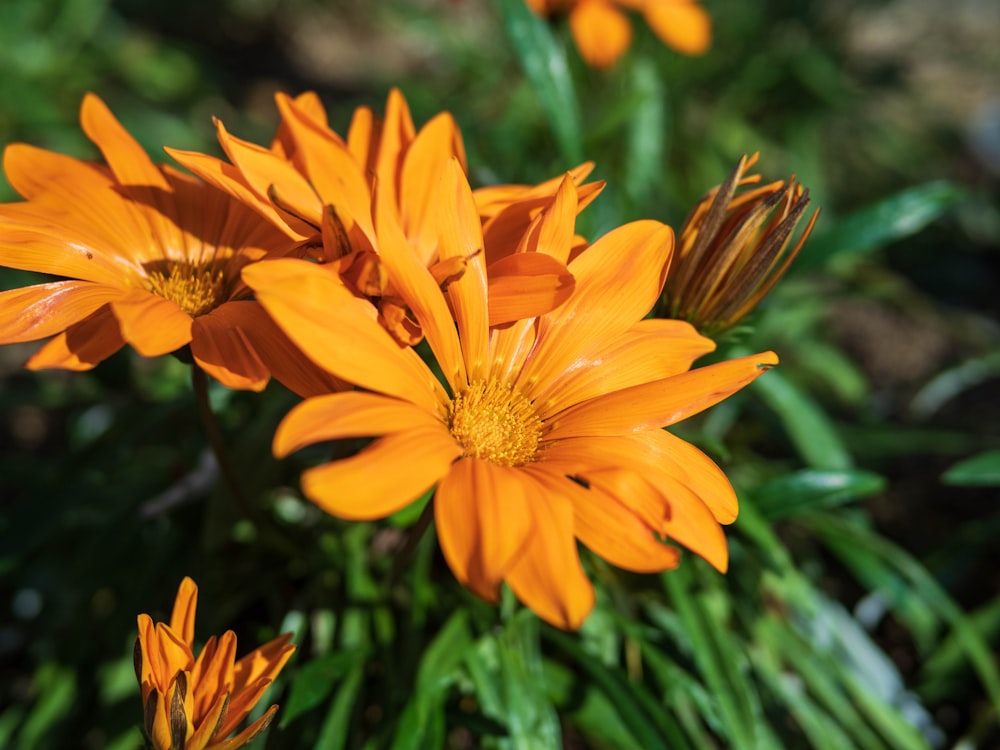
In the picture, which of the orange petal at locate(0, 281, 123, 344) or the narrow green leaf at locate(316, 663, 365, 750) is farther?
the narrow green leaf at locate(316, 663, 365, 750)

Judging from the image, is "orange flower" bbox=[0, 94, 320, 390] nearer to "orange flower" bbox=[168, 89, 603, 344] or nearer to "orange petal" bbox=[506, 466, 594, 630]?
"orange flower" bbox=[168, 89, 603, 344]

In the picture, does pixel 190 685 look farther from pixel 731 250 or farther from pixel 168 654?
pixel 731 250

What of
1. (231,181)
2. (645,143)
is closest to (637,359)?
(231,181)

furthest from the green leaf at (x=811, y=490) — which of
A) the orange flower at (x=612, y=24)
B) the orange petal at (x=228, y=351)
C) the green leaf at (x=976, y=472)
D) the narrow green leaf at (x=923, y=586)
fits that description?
the orange flower at (x=612, y=24)

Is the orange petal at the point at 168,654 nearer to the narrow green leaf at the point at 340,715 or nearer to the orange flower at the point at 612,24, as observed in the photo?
the narrow green leaf at the point at 340,715

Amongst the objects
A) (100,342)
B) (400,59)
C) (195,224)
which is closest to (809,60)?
(400,59)

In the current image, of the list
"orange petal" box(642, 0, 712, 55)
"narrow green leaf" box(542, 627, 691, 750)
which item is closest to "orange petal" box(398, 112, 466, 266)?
"narrow green leaf" box(542, 627, 691, 750)
